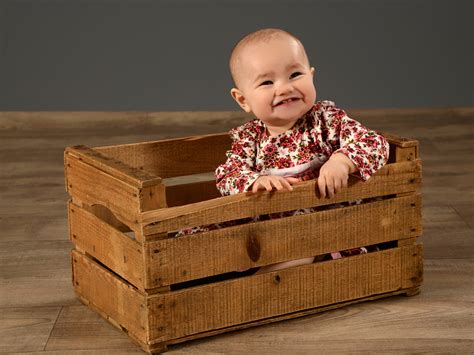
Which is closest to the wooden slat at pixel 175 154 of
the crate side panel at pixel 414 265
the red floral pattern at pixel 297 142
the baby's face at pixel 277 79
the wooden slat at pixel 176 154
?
the wooden slat at pixel 176 154

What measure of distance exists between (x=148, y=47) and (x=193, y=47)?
0.17 metres

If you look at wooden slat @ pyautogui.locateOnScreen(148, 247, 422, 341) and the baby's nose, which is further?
the baby's nose

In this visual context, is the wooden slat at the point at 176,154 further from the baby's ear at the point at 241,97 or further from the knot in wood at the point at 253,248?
the knot in wood at the point at 253,248

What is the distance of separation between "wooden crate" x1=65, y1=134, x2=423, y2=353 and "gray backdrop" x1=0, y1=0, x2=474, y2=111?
5.91ft

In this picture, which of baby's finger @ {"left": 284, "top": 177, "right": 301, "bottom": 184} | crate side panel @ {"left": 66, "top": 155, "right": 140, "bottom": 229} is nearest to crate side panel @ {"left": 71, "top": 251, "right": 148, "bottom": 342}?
crate side panel @ {"left": 66, "top": 155, "right": 140, "bottom": 229}

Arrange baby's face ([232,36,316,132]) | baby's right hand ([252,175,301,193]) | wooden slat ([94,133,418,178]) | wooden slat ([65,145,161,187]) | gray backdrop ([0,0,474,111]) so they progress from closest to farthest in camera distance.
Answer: wooden slat ([65,145,161,187]) → baby's right hand ([252,175,301,193]) → baby's face ([232,36,316,132]) → wooden slat ([94,133,418,178]) → gray backdrop ([0,0,474,111])

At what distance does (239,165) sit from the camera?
196 cm

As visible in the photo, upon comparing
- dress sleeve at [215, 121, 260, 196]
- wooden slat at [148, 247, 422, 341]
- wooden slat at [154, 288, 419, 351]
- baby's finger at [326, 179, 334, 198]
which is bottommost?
wooden slat at [154, 288, 419, 351]

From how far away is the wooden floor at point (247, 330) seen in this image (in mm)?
1793

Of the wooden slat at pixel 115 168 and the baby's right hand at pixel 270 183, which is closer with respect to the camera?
the wooden slat at pixel 115 168

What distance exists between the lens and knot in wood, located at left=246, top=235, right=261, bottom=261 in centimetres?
179

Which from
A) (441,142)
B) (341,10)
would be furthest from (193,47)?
(441,142)

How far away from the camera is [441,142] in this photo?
11.2 feet

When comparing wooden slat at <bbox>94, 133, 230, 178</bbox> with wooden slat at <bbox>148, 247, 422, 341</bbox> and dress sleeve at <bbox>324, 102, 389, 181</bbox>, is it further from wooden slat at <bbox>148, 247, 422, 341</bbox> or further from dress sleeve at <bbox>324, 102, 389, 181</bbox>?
wooden slat at <bbox>148, 247, 422, 341</bbox>
